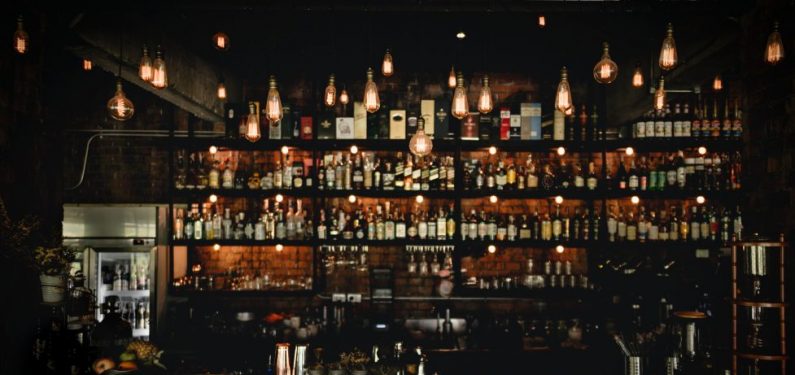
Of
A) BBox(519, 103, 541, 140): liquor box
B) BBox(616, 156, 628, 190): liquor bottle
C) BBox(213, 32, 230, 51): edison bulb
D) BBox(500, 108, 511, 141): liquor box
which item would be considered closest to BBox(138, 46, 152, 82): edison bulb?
BBox(213, 32, 230, 51): edison bulb

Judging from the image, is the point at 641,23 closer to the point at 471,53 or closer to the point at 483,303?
the point at 471,53

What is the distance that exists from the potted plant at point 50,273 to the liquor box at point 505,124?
421 centimetres

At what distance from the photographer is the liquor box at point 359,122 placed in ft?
21.8

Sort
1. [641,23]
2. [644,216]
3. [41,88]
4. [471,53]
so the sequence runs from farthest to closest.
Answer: [644,216] < [471,53] < [641,23] < [41,88]

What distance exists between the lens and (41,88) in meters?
4.35

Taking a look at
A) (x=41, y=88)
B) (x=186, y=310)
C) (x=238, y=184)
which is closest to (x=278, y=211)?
(x=238, y=184)

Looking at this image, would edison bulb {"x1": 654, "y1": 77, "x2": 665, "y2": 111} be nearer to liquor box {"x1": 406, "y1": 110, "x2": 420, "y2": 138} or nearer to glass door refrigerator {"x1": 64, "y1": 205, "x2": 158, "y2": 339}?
liquor box {"x1": 406, "y1": 110, "x2": 420, "y2": 138}

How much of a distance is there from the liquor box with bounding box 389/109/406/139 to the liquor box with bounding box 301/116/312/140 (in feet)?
2.63

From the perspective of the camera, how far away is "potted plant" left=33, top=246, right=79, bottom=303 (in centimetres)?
379

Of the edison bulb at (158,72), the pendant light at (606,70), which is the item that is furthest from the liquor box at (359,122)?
the pendant light at (606,70)

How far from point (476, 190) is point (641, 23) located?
2270 millimetres

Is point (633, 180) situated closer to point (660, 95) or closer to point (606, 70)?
point (660, 95)

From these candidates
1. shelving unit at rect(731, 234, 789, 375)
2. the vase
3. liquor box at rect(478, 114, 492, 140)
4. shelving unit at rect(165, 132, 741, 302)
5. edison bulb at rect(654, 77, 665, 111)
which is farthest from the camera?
liquor box at rect(478, 114, 492, 140)

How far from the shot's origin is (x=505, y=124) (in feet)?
21.9
